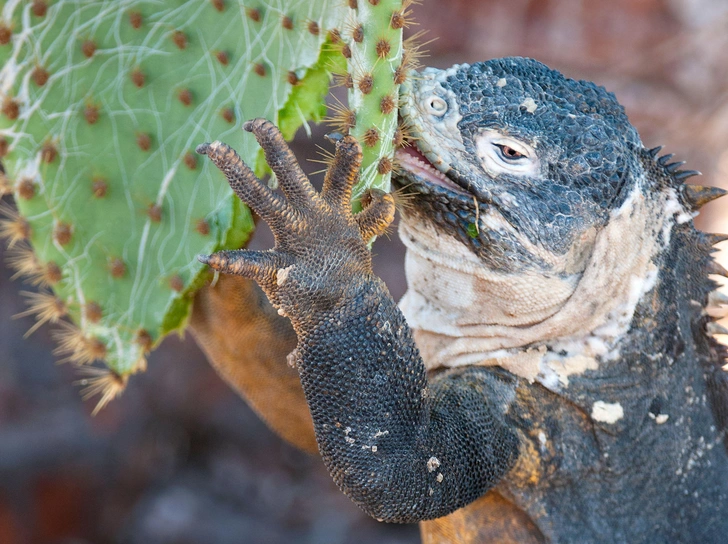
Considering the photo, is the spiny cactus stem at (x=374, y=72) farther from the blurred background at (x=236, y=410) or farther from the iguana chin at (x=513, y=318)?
the blurred background at (x=236, y=410)

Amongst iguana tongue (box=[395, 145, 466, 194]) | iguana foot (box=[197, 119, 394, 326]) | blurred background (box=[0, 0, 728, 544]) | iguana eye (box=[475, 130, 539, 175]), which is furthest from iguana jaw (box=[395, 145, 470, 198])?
blurred background (box=[0, 0, 728, 544])

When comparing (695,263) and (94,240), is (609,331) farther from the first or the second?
(94,240)

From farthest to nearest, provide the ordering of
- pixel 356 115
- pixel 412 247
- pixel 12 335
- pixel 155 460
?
pixel 155 460
pixel 12 335
pixel 412 247
pixel 356 115

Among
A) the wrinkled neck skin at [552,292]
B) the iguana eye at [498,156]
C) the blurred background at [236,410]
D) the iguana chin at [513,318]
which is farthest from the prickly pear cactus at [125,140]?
the blurred background at [236,410]

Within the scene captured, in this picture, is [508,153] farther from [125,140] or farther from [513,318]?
[125,140]

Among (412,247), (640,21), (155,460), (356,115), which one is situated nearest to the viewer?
(356,115)

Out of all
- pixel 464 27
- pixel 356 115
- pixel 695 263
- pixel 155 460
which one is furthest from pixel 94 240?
pixel 464 27

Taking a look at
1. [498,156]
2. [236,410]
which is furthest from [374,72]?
[236,410]
